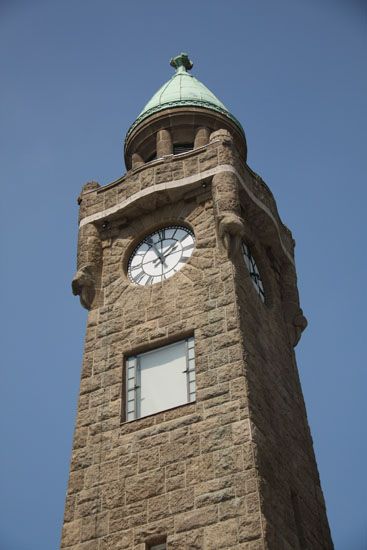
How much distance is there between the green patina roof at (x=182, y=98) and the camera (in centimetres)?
2753

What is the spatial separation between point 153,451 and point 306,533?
3.35 meters

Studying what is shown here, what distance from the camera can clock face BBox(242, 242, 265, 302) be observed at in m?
23.0

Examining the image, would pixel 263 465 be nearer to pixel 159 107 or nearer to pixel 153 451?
pixel 153 451

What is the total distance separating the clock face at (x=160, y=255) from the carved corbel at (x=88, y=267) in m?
0.85

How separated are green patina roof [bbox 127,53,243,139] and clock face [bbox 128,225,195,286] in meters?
5.43

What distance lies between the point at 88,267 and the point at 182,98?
708cm

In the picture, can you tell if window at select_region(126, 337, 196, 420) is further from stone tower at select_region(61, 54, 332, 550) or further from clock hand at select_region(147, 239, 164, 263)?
clock hand at select_region(147, 239, 164, 263)

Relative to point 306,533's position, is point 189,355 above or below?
above

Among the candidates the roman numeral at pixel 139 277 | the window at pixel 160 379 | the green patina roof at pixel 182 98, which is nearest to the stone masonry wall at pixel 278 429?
the window at pixel 160 379

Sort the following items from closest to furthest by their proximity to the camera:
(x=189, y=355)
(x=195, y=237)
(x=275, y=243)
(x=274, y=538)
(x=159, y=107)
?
(x=274, y=538) → (x=189, y=355) → (x=195, y=237) → (x=275, y=243) → (x=159, y=107)

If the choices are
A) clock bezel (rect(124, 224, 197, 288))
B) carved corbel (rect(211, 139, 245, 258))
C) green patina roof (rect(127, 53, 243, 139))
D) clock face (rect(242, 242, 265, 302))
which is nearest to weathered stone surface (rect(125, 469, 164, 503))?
clock bezel (rect(124, 224, 197, 288))

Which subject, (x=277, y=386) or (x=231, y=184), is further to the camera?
(x=231, y=184)

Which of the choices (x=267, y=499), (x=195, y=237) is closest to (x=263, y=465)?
(x=267, y=499)

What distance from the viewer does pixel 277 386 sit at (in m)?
20.8
